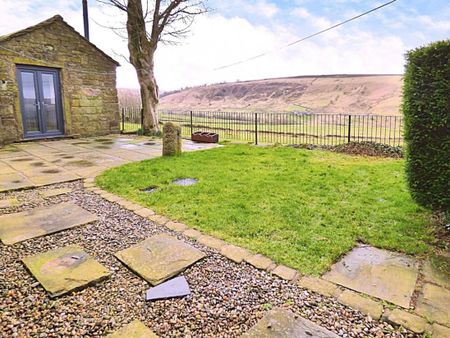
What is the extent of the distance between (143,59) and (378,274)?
9568mm

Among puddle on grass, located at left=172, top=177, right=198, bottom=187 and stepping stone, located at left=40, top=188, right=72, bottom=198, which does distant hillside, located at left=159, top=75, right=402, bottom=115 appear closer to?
puddle on grass, located at left=172, top=177, right=198, bottom=187

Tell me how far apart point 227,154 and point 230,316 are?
16.7 ft

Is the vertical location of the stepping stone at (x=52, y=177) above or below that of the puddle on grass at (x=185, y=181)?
above

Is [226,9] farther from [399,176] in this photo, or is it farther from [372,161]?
[399,176]

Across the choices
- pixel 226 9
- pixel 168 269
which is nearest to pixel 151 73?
pixel 226 9

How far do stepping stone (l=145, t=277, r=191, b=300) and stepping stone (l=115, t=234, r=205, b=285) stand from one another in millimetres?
56

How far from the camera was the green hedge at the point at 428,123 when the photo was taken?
2.45 metres

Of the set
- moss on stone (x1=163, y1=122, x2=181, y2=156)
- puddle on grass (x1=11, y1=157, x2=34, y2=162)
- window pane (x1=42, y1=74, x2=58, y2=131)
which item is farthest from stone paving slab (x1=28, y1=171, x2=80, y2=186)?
window pane (x1=42, y1=74, x2=58, y2=131)

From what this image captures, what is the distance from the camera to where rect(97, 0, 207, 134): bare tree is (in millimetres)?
9422

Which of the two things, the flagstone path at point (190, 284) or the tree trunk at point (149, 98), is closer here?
the flagstone path at point (190, 284)

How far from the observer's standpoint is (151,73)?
32.4ft

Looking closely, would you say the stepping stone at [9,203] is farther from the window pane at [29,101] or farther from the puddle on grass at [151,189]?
the window pane at [29,101]

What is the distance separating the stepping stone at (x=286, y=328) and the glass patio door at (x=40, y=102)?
8.99 m

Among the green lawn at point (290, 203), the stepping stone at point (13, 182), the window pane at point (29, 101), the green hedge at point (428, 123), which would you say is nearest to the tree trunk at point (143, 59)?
the window pane at point (29, 101)
